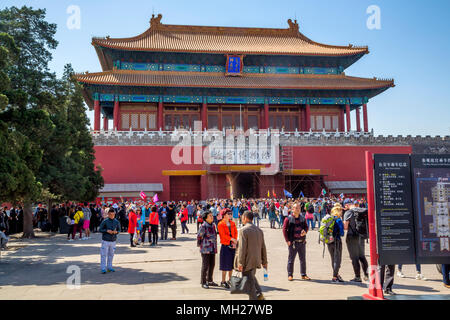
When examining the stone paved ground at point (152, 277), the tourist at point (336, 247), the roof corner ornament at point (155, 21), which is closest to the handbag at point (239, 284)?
the stone paved ground at point (152, 277)

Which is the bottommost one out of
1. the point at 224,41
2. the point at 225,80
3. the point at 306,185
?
the point at 306,185

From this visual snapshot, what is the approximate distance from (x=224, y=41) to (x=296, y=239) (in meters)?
30.7

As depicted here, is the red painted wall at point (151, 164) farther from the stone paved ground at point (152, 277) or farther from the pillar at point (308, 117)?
the stone paved ground at point (152, 277)

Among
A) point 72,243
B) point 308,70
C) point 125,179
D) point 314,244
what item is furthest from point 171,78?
point 314,244

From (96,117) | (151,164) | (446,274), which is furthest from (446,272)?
(96,117)

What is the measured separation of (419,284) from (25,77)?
13753mm

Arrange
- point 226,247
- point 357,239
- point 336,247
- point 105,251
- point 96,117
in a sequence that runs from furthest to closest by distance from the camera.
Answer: point 96,117
point 105,251
point 336,247
point 357,239
point 226,247

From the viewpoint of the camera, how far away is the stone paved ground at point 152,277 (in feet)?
20.6

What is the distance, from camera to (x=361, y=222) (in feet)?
23.9

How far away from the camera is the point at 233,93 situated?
32.6m

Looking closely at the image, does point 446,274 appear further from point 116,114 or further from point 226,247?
point 116,114

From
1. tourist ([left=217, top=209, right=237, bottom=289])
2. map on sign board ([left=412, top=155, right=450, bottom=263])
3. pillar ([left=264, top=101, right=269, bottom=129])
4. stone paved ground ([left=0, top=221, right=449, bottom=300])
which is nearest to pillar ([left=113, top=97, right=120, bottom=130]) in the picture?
pillar ([left=264, top=101, right=269, bottom=129])

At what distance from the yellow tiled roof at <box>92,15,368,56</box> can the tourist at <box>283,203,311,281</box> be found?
88.8ft
